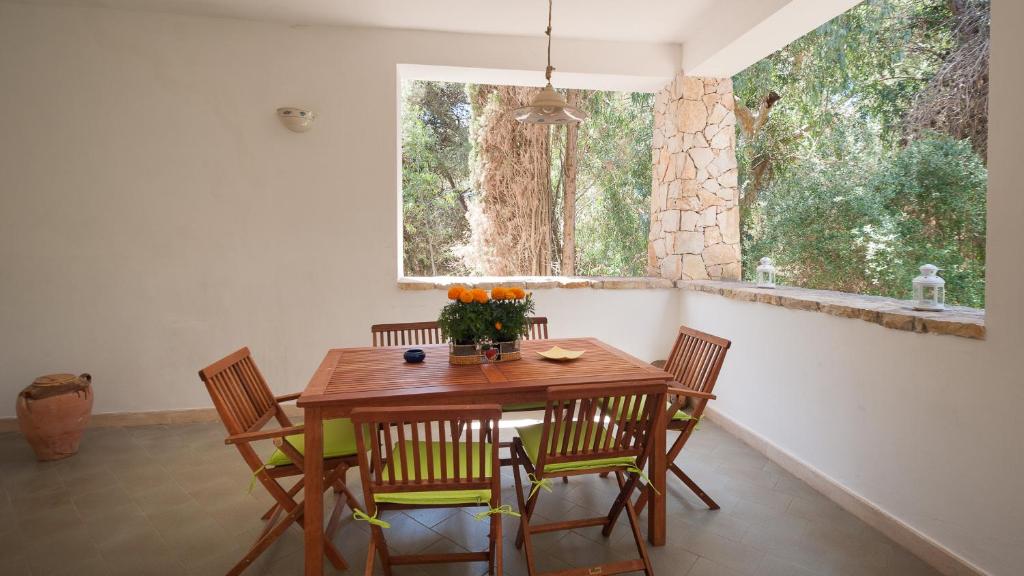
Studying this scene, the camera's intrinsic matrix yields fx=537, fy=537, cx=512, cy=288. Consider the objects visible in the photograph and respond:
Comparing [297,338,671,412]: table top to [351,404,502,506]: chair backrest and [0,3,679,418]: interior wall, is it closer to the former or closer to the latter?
[351,404,502,506]: chair backrest

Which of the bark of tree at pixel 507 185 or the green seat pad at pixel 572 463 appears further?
the bark of tree at pixel 507 185

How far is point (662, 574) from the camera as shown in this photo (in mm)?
2000

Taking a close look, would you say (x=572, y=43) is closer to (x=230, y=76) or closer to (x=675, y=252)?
(x=675, y=252)

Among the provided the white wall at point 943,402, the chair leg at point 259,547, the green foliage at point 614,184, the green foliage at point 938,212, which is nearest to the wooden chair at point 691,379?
the white wall at point 943,402

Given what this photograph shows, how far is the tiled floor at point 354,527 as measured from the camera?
2.08 meters

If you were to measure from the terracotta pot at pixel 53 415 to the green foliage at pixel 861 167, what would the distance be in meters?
6.66

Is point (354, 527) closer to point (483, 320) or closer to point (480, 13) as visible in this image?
point (483, 320)

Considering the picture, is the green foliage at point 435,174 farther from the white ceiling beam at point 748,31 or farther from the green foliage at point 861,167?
the white ceiling beam at point 748,31

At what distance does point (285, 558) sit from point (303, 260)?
7.47 ft

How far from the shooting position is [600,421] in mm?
1887

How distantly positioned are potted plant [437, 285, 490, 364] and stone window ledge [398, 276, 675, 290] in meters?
1.57

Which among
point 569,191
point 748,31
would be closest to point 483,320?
point 748,31

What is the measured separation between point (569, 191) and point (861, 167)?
3.73 metres

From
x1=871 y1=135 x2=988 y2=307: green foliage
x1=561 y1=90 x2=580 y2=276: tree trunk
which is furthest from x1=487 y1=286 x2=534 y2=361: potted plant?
x1=561 y1=90 x2=580 y2=276: tree trunk
